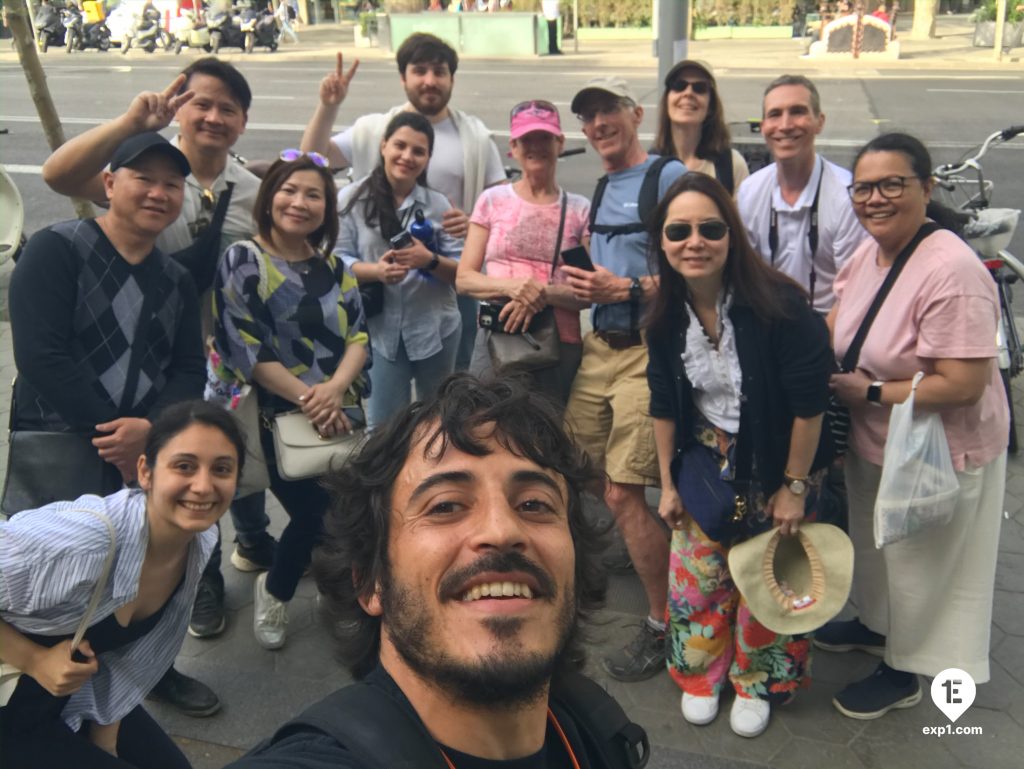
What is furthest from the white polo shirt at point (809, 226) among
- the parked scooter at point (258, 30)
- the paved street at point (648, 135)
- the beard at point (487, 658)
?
the parked scooter at point (258, 30)

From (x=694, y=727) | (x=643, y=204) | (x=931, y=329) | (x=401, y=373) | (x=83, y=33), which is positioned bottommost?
(x=694, y=727)

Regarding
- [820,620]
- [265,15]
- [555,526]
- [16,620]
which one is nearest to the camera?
[555,526]

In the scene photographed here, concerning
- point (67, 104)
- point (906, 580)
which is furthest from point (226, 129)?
point (67, 104)

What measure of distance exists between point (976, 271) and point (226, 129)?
276 cm

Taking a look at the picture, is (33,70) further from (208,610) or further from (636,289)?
(636,289)

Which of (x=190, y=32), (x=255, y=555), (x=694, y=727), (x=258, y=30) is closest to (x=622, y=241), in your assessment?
(x=694, y=727)

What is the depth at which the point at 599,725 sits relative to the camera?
6.07 feet

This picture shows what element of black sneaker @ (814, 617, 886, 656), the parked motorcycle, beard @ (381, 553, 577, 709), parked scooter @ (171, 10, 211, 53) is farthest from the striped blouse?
parked scooter @ (171, 10, 211, 53)

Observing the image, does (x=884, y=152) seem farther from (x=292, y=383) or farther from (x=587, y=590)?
(x=292, y=383)

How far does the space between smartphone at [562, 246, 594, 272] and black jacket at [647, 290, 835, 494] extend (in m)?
0.66

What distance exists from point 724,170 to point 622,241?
899mm

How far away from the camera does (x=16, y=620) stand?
94.7 inches

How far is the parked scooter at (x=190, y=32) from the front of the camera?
29.1m

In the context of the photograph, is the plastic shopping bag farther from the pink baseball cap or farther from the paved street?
the pink baseball cap
